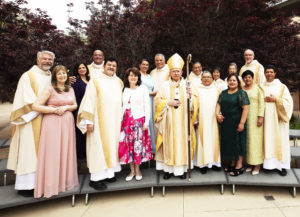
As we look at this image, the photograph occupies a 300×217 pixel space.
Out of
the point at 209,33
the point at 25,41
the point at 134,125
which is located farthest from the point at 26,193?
the point at 209,33

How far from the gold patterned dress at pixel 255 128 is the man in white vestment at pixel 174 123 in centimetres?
98

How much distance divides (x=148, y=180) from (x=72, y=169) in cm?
131

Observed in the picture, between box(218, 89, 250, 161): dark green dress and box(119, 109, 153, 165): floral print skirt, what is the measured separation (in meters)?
1.46

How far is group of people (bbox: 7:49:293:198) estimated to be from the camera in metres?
3.12

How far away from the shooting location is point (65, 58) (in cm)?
557

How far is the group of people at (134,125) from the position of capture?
3.12 m

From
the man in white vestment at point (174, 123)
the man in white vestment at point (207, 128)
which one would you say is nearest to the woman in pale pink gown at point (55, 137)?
the man in white vestment at point (174, 123)

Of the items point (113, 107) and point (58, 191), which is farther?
point (113, 107)

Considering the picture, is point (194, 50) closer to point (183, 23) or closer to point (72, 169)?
point (183, 23)

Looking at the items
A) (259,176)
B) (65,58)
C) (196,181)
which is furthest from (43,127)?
(259,176)

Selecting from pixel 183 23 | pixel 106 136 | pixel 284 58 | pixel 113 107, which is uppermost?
pixel 183 23

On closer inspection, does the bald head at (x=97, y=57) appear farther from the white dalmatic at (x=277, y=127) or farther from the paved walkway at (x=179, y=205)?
the white dalmatic at (x=277, y=127)

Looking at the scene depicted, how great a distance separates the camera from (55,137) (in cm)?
313

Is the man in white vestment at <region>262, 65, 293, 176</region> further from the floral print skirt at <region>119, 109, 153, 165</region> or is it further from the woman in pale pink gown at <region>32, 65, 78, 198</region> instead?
the woman in pale pink gown at <region>32, 65, 78, 198</region>
